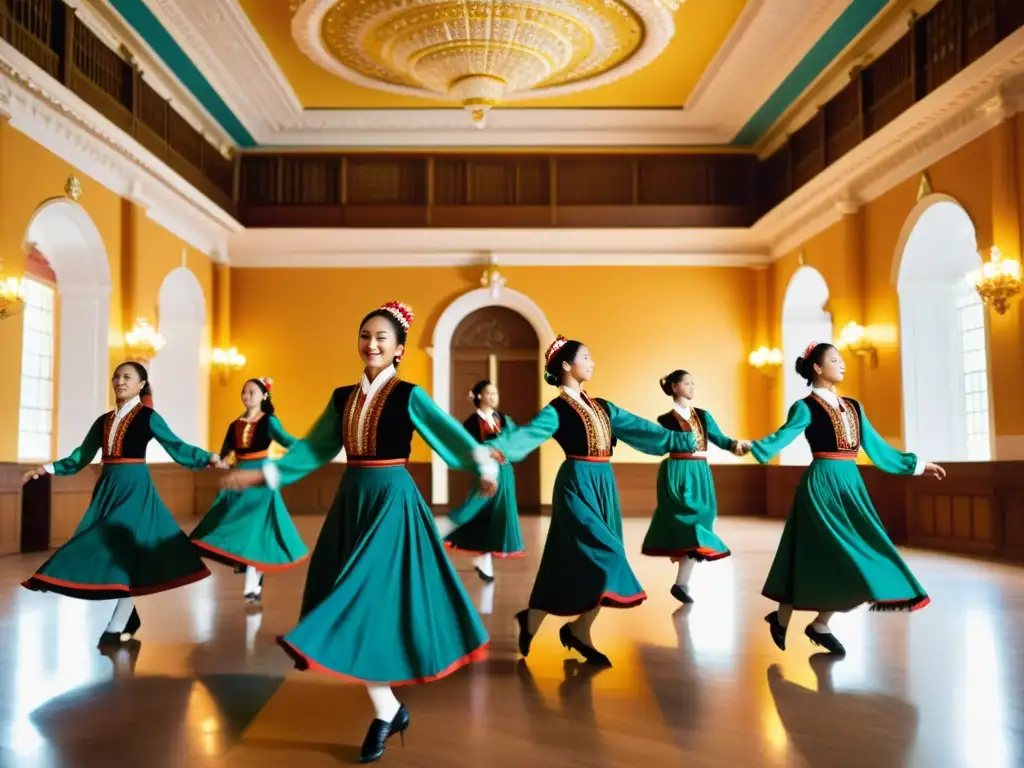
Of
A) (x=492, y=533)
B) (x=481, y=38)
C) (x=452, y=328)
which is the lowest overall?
(x=492, y=533)

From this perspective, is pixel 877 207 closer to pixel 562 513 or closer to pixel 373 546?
pixel 562 513

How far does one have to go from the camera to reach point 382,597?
3.21 metres

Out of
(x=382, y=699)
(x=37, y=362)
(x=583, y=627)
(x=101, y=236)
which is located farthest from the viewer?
(x=37, y=362)

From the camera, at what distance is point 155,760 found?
9.67 ft

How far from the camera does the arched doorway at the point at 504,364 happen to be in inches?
569

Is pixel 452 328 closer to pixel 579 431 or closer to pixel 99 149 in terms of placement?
pixel 99 149

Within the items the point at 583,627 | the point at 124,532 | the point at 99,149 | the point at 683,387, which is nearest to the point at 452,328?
the point at 99,149

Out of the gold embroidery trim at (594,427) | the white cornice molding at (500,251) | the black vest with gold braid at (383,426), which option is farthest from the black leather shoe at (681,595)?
the white cornice molding at (500,251)

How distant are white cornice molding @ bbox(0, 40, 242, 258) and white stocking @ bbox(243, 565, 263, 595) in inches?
182

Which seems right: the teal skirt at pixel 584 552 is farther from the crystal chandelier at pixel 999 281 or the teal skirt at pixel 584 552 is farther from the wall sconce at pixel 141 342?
the wall sconce at pixel 141 342

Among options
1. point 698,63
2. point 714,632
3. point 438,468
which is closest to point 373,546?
point 714,632

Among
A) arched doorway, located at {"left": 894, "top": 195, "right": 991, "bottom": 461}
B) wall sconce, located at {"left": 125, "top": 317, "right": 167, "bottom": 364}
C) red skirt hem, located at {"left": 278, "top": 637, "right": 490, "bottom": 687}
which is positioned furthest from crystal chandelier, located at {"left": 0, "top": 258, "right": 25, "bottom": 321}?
arched doorway, located at {"left": 894, "top": 195, "right": 991, "bottom": 461}

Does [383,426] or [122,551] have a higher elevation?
[383,426]

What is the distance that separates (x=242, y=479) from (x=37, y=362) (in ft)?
32.8
